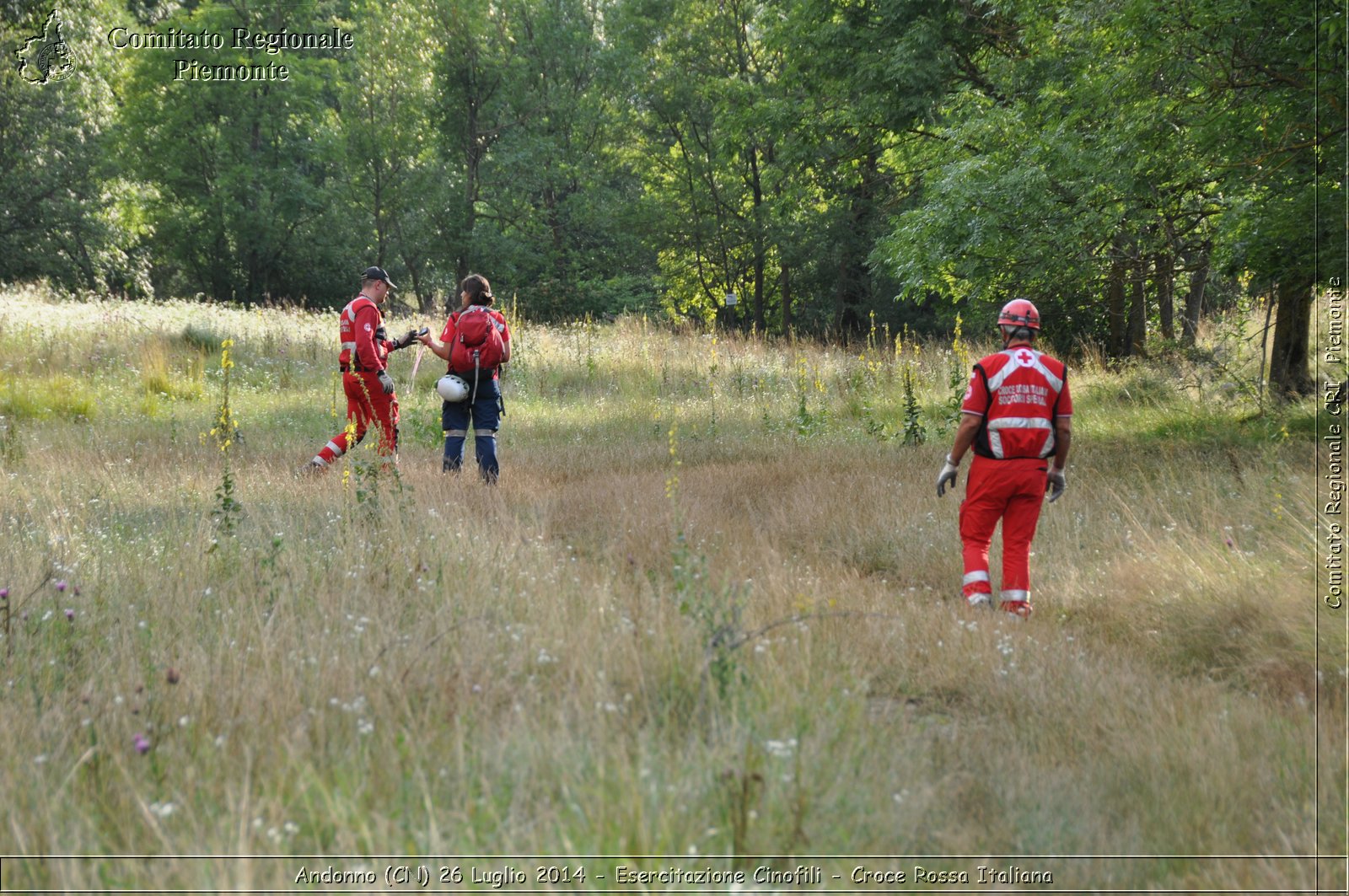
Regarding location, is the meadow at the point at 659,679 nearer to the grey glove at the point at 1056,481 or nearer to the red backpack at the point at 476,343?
the grey glove at the point at 1056,481

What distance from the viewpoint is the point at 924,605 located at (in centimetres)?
591

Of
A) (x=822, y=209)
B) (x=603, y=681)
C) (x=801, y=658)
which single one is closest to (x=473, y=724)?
(x=603, y=681)

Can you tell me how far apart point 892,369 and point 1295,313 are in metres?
6.95

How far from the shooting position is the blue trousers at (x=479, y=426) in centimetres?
935

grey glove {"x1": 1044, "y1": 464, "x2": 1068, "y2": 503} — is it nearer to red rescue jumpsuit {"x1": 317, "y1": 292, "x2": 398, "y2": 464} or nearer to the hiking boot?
red rescue jumpsuit {"x1": 317, "y1": 292, "x2": 398, "y2": 464}

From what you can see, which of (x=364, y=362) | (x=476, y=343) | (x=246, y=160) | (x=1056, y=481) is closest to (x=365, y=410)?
(x=364, y=362)

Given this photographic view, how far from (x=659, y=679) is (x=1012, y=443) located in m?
2.85

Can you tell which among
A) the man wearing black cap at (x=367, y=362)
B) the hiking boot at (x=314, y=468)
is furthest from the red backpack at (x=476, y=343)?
the hiking boot at (x=314, y=468)

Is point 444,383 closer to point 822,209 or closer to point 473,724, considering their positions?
point 473,724

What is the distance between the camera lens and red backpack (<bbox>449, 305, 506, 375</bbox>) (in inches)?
359

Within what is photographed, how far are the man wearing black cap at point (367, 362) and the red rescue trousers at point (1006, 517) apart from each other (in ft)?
17.3

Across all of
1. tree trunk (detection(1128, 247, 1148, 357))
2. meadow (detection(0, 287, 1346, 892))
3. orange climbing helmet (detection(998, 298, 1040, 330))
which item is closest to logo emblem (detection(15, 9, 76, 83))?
meadow (detection(0, 287, 1346, 892))

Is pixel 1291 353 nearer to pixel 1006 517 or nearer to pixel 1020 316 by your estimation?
pixel 1020 316

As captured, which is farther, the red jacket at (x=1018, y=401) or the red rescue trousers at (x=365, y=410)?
the red rescue trousers at (x=365, y=410)
